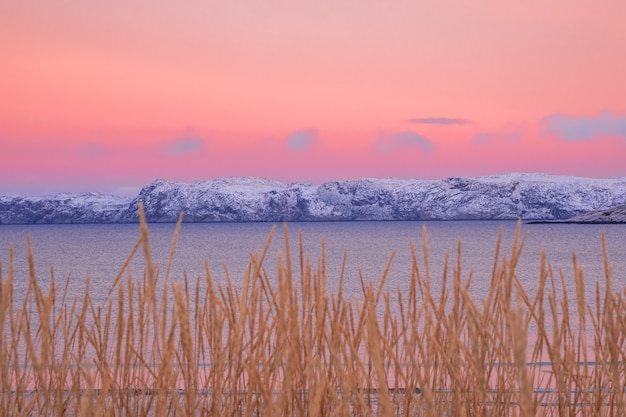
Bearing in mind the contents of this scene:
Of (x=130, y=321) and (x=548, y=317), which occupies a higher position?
(x=130, y=321)

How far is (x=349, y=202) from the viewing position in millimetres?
143125

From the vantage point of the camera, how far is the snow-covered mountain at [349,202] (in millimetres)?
133750

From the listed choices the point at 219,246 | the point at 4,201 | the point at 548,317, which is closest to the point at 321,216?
the point at 4,201

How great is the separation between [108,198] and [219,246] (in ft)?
341

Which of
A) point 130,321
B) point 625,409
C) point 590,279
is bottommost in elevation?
point 590,279

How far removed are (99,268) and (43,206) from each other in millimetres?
114233

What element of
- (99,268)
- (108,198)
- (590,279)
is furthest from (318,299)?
(108,198)

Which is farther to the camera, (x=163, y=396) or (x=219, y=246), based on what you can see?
(x=219, y=246)

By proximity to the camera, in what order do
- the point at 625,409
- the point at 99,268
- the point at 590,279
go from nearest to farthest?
the point at 625,409 < the point at 590,279 < the point at 99,268

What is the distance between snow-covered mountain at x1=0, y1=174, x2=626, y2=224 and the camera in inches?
5266

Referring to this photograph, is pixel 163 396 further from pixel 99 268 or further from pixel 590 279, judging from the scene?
pixel 99 268

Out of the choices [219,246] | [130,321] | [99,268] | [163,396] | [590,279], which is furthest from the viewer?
[219,246]

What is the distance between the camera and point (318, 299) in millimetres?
2246

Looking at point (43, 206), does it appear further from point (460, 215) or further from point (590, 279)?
point (590, 279)
